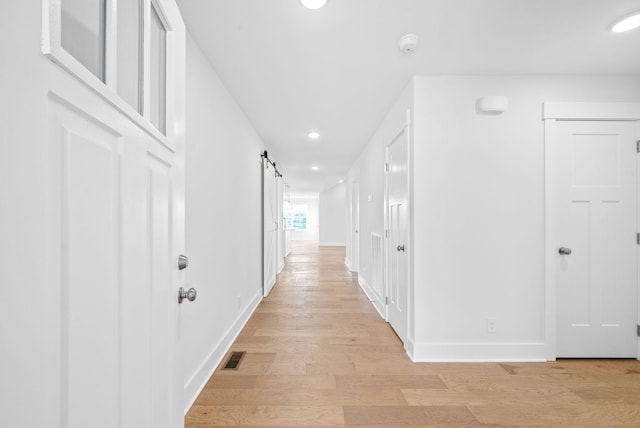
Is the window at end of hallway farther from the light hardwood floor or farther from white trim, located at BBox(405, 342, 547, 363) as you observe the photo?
white trim, located at BBox(405, 342, 547, 363)

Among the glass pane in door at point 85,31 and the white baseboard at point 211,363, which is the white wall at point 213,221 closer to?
the white baseboard at point 211,363

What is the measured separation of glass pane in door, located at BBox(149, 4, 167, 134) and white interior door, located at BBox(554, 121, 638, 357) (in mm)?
2912

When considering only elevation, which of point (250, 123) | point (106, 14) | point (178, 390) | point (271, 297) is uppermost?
point (250, 123)

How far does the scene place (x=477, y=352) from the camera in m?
2.37

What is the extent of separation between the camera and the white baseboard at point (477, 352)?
2359 millimetres

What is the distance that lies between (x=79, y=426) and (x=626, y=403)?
2.88 meters

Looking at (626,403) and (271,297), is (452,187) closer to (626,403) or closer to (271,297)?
(626,403)

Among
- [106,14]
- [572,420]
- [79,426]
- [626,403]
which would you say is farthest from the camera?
[626,403]

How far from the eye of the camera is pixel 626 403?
186cm

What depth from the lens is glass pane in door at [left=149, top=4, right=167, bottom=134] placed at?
999mm

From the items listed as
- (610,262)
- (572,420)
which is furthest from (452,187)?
(572,420)

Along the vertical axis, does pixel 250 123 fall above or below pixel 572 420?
above

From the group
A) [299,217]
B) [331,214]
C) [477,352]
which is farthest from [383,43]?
[299,217]

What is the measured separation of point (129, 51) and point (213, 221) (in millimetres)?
1558
